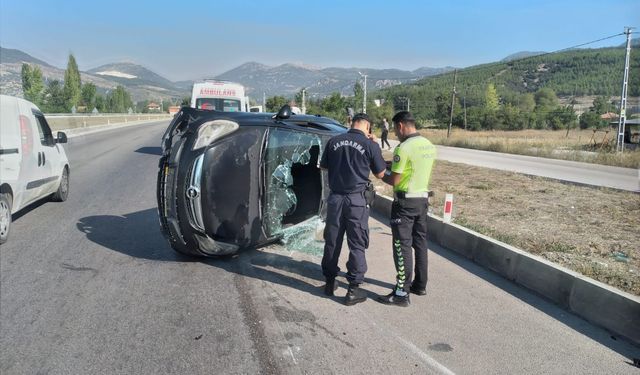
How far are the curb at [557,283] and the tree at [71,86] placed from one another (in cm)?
7686

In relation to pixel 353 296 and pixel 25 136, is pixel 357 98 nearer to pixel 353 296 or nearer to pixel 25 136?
pixel 25 136

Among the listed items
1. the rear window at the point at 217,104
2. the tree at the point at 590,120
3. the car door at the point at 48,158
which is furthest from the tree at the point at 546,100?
the car door at the point at 48,158

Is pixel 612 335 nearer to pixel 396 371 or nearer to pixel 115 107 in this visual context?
pixel 396 371

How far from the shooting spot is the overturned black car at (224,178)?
4.90m

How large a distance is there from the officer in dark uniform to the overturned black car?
0.99 m

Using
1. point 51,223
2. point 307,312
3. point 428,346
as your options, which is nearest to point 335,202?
point 307,312

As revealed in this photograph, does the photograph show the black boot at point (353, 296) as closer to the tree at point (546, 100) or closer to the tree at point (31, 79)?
the tree at point (31, 79)

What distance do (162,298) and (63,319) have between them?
2.73ft

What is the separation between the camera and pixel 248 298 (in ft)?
14.8

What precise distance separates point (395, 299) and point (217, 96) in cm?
1447

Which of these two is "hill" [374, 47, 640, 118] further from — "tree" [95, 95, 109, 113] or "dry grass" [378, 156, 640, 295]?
"tree" [95, 95, 109, 113]

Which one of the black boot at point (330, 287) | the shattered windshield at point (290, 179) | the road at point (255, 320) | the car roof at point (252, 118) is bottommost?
the road at point (255, 320)

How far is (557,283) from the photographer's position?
4.71 meters

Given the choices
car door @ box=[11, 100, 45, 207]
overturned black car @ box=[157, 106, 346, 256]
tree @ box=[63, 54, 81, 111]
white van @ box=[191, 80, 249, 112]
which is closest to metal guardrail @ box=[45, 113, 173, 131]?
white van @ box=[191, 80, 249, 112]
